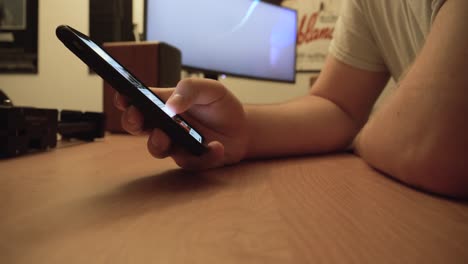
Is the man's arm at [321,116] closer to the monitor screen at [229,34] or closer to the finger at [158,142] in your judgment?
the finger at [158,142]

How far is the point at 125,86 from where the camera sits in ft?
0.96

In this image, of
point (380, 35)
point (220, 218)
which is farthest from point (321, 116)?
point (220, 218)

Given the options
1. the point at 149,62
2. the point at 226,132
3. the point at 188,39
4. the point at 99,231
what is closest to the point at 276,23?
the point at 188,39

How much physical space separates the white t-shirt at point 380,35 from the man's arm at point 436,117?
0.46 feet

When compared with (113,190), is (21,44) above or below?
above

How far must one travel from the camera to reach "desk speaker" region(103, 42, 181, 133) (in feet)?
2.77

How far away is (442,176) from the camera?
284 mm

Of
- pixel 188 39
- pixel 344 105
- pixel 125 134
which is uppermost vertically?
pixel 188 39

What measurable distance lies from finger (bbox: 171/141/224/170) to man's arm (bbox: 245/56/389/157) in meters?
0.10

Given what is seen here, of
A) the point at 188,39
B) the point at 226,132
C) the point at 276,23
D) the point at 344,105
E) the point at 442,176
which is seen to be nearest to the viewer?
the point at 442,176

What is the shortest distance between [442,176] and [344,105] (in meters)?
0.35

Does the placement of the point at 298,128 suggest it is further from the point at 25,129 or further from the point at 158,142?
the point at 25,129

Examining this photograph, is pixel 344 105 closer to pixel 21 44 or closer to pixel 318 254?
pixel 318 254

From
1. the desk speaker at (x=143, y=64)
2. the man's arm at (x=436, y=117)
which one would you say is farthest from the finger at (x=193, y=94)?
the desk speaker at (x=143, y=64)
